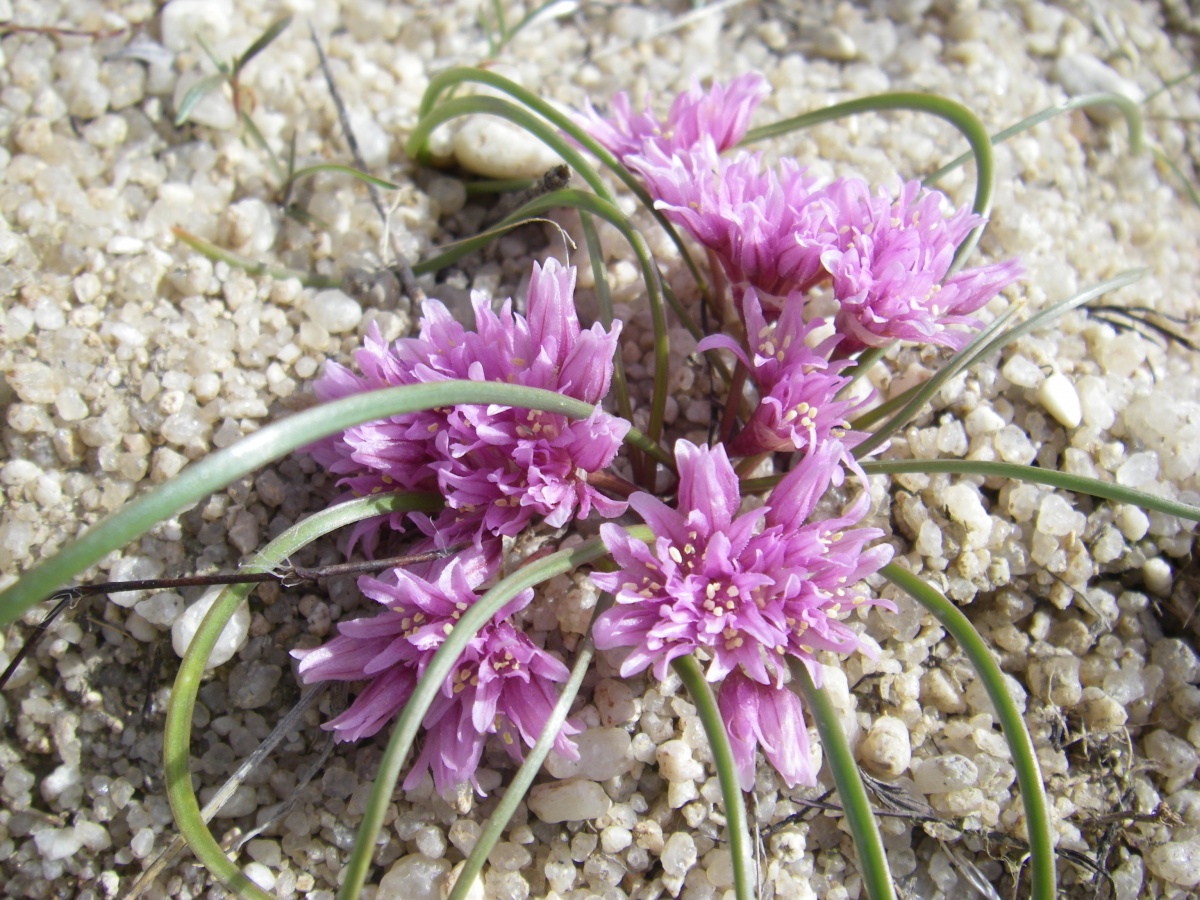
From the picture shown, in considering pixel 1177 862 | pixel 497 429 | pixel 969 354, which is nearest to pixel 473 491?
pixel 497 429

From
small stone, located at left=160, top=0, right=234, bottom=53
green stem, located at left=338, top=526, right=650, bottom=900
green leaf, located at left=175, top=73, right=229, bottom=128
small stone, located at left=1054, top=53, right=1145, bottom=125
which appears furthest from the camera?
small stone, located at left=1054, top=53, right=1145, bottom=125

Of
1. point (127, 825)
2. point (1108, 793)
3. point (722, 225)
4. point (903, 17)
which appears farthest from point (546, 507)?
point (903, 17)

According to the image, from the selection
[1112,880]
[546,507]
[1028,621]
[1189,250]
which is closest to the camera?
[546,507]

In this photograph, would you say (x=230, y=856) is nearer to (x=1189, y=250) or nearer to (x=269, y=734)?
(x=269, y=734)

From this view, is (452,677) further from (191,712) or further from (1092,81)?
(1092,81)

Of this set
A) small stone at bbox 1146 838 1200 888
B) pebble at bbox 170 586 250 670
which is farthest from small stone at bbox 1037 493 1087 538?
pebble at bbox 170 586 250 670

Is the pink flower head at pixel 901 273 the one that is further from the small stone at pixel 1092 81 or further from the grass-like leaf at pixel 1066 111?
the small stone at pixel 1092 81

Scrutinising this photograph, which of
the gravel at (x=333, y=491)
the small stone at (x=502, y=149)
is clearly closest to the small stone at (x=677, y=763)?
the gravel at (x=333, y=491)

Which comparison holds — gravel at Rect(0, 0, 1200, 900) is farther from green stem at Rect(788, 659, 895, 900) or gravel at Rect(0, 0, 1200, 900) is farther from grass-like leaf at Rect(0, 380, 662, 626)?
grass-like leaf at Rect(0, 380, 662, 626)
